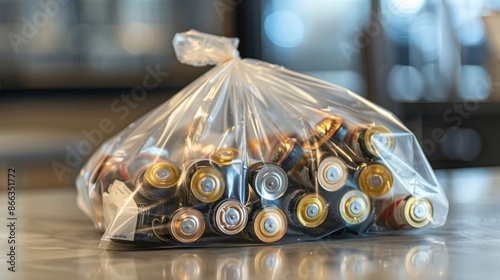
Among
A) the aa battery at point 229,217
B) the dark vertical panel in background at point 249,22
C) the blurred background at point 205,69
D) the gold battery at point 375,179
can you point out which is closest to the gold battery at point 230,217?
the aa battery at point 229,217

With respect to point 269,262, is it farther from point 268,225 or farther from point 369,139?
point 369,139

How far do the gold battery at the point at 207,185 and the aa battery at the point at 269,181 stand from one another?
0.03 metres

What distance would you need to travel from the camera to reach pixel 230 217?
56cm

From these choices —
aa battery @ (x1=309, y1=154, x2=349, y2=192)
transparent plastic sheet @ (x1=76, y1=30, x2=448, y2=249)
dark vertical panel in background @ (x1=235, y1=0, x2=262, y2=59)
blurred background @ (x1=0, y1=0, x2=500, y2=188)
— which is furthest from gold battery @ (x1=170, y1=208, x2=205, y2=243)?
dark vertical panel in background @ (x1=235, y1=0, x2=262, y2=59)

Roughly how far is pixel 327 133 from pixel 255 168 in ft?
0.30

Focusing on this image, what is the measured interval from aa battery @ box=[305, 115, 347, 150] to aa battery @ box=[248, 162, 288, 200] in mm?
58

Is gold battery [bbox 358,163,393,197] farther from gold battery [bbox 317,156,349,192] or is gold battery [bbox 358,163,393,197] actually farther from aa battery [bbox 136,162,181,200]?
aa battery [bbox 136,162,181,200]

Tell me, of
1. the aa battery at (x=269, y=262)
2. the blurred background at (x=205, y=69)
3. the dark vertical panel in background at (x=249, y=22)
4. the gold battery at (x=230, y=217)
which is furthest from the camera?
the dark vertical panel in background at (x=249, y=22)

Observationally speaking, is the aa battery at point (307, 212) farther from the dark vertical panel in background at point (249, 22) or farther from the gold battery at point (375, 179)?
the dark vertical panel in background at point (249, 22)

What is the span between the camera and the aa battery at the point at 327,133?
633mm

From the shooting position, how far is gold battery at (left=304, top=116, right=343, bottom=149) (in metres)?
0.63

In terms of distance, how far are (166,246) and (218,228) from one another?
0.15ft

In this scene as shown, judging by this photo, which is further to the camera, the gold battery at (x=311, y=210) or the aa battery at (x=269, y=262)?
the gold battery at (x=311, y=210)

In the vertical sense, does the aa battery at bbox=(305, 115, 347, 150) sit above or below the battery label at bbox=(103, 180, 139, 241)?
above
